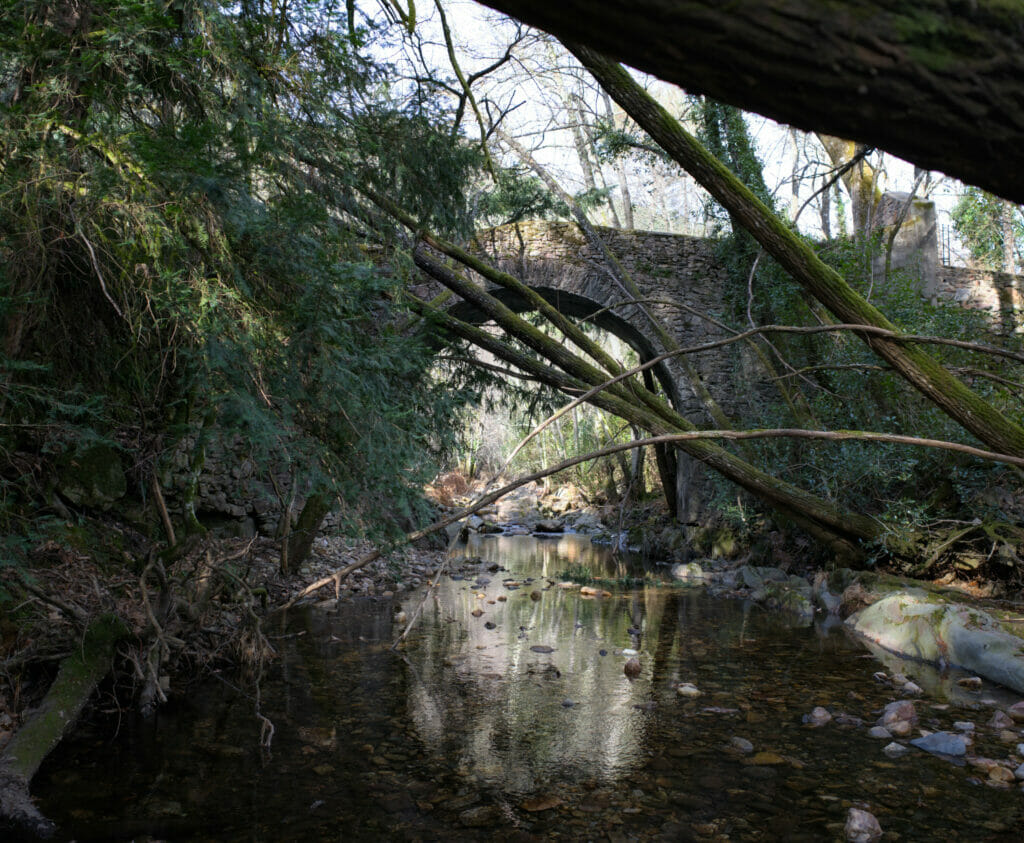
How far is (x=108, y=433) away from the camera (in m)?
3.49

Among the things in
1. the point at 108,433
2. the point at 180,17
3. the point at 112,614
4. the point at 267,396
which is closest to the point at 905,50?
the point at 267,396

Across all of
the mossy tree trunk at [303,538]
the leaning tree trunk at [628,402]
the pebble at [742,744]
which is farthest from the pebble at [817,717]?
the mossy tree trunk at [303,538]

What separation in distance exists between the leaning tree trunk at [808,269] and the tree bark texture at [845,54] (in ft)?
11.6

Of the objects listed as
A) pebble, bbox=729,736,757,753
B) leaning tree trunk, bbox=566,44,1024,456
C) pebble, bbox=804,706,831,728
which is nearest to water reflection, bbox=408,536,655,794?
pebble, bbox=729,736,757,753

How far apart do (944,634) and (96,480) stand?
18.7 ft

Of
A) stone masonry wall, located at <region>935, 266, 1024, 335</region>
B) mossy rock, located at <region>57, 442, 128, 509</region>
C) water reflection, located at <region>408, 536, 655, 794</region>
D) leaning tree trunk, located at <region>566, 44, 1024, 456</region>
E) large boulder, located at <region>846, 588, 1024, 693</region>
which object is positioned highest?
stone masonry wall, located at <region>935, 266, 1024, 335</region>

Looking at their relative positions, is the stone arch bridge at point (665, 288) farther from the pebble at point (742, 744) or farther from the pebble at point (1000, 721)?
the pebble at point (742, 744)

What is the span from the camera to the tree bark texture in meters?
0.89

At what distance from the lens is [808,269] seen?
4.65m

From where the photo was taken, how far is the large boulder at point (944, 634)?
4457 mm

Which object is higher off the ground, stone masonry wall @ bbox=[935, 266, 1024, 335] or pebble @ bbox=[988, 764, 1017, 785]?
stone masonry wall @ bbox=[935, 266, 1024, 335]

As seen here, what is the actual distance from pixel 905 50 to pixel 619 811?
2.62 metres

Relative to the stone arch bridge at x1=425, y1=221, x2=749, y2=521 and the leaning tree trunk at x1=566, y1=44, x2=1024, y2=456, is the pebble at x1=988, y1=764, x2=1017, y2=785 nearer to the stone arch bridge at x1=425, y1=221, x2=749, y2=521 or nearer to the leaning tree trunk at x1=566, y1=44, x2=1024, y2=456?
the leaning tree trunk at x1=566, y1=44, x2=1024, y2=456

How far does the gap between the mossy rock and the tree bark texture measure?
4262 mm
